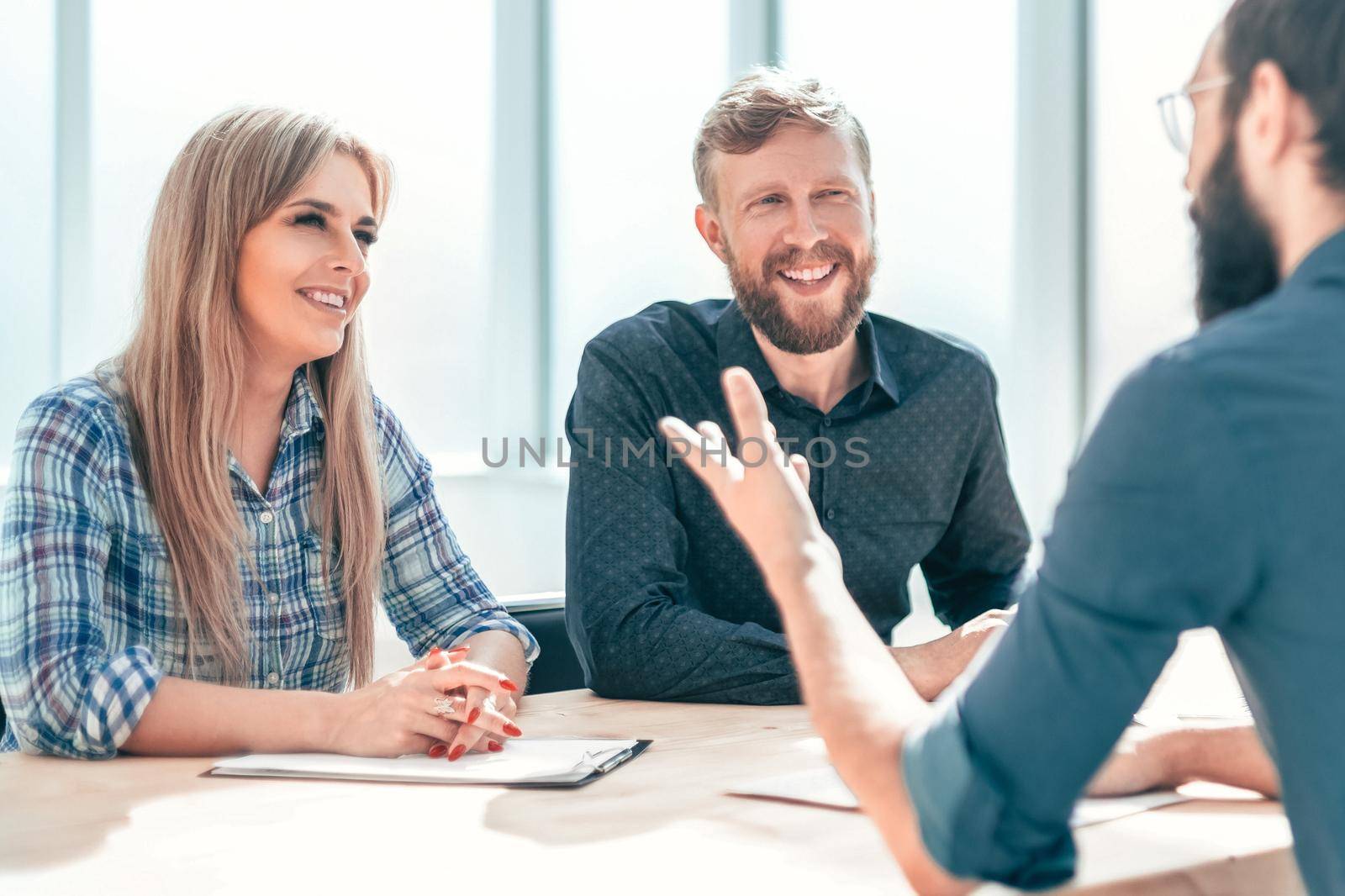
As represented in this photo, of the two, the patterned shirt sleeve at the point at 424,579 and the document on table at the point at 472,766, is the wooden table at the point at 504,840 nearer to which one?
the document on table at the point at 472,766

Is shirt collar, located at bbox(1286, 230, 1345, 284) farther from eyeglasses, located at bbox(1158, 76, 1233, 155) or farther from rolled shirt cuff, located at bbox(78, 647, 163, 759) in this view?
rolled shirt cuff, located at bbox(78, 647, 163, 759)

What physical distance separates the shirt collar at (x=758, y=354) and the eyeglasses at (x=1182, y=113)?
1176 mm

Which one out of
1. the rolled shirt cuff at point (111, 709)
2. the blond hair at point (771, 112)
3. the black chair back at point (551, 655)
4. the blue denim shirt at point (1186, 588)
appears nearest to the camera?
the blue denim shirt at point (1186, 588)

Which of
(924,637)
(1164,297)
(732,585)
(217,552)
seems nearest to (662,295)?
(924,637)

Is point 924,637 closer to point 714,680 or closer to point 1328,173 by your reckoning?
point 714,680

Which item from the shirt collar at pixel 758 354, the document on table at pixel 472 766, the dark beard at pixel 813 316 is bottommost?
the document on table at pixel 472 766

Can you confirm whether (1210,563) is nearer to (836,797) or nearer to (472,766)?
(836,797)

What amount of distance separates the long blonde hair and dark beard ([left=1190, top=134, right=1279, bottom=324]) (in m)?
1.34

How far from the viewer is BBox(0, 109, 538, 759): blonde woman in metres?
1.39

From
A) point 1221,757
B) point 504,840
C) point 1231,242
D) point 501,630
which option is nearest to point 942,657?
point 1221,757

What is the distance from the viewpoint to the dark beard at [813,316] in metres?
2.18

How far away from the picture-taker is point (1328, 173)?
763 millimetres

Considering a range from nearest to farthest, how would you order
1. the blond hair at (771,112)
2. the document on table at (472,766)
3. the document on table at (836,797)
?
the document on table at (836,797)
the document on table at (472,766)
the blond hair at (771,112)

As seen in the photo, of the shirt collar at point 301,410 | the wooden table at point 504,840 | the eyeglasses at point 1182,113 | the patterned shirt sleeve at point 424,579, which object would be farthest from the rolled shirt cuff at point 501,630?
the eyeglasses at point 1182,113
